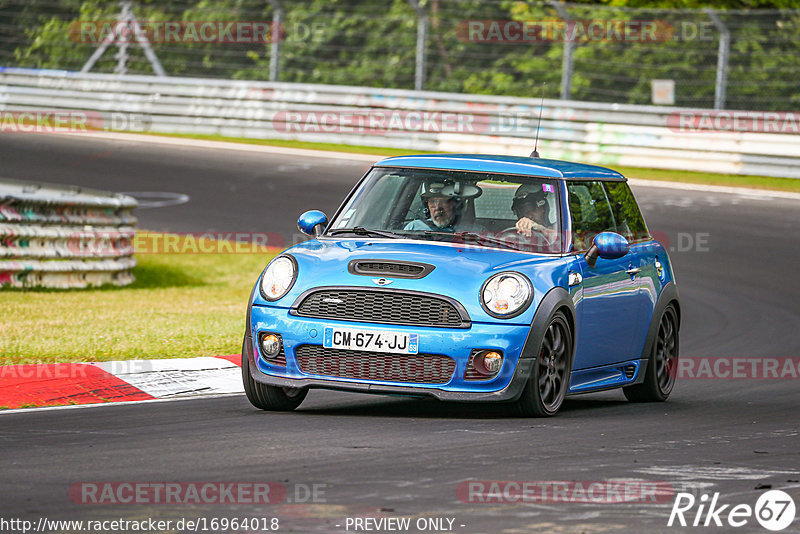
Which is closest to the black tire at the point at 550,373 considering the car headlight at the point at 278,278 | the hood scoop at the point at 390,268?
the hood scoop at the point at 390,268

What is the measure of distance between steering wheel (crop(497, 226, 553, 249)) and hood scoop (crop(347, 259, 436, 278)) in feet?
2.80

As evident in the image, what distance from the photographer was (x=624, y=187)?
10.2 meters

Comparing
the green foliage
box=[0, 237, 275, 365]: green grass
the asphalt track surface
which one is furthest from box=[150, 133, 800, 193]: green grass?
the asphalt track surface

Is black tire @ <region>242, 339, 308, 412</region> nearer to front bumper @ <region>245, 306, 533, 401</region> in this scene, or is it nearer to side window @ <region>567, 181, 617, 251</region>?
front bumper @ <region>245, 306, 533, 401</region>

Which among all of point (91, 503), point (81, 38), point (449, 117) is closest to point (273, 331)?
point (91, 503)

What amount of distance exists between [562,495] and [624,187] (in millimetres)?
4563

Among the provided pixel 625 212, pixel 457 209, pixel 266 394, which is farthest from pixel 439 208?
pixel 625 212

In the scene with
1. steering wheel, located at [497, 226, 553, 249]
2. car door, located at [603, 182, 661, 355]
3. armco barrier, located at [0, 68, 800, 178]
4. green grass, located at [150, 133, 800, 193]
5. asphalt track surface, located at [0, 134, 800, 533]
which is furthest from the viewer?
armco barrier, located at [0, 68, 800, 178]

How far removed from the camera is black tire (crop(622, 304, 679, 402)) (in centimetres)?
991

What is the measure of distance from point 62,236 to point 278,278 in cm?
732

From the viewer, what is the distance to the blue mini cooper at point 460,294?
26.1 feet

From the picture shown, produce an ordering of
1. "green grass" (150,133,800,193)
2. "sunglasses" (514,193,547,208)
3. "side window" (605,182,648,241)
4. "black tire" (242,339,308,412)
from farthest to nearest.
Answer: "green grass" (150,133,800,193) < "side window" (605,182,648,241) < "sunglasses" (514,193,547,208) < "black tire" (242,339,308,412)

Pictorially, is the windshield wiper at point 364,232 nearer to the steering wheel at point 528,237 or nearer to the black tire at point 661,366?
the steering wheel at point 528,237

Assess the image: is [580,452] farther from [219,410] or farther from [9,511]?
[9,511]
